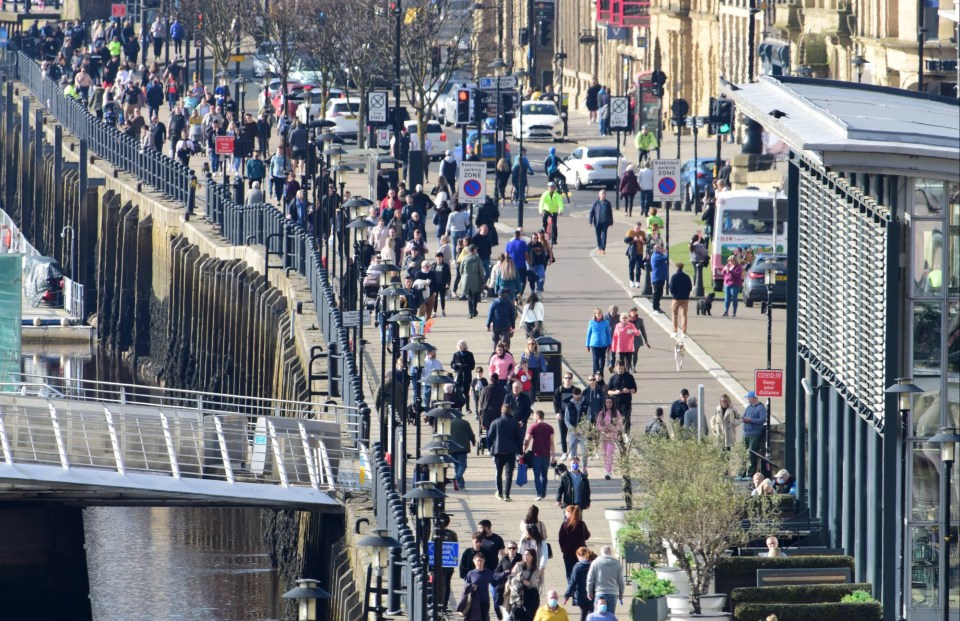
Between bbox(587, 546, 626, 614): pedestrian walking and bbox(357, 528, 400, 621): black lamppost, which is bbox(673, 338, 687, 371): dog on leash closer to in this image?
bbox(587, 546, 626, 614): pedestrian walking

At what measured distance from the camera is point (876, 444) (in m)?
25.1

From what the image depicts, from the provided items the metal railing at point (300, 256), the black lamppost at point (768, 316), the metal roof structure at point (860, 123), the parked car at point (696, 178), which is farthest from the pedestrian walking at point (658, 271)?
the parked car at point (696, 178)

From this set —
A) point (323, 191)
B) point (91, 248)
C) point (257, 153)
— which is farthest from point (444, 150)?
point (323, 191)

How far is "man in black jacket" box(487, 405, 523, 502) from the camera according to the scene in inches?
1240

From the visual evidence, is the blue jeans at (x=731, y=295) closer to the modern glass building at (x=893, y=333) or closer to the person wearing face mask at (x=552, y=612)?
the modern glass building at (x=893, y=333)

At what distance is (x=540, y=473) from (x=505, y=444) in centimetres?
55

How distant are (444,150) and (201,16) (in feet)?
63.7

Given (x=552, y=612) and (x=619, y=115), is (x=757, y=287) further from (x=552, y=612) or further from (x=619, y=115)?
(x=552, y=612)

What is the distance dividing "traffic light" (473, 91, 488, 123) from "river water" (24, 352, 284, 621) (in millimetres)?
20624

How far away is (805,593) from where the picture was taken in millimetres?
24938

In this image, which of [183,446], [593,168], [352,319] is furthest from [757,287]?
[593,168]

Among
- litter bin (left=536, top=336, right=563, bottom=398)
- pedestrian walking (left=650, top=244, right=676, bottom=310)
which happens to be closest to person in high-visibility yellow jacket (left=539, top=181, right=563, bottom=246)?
pedestrian walking (left=650, top=244, right=676, bottom=310)

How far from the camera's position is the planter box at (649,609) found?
25281 millimetres

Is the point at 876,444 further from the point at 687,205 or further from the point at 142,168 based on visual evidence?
the point at 142,168
